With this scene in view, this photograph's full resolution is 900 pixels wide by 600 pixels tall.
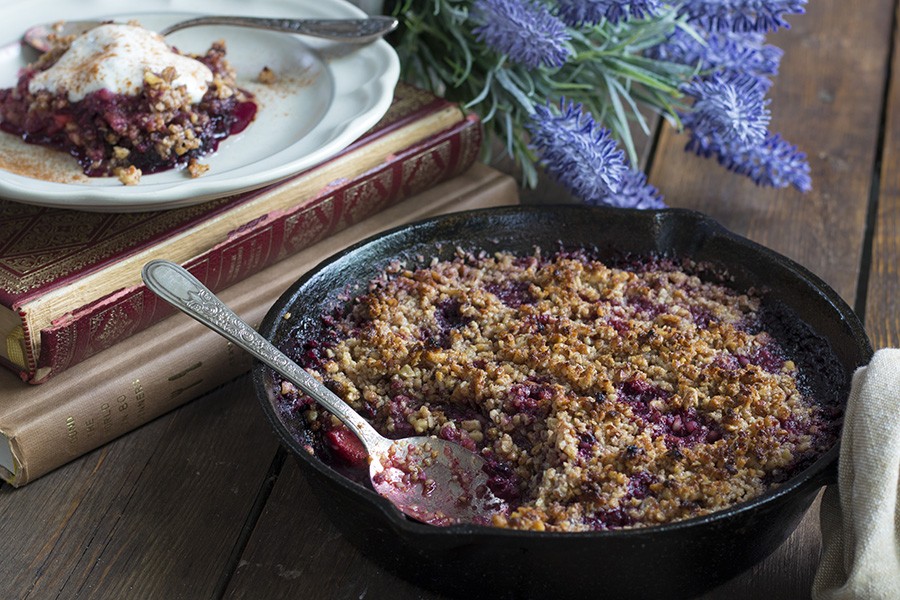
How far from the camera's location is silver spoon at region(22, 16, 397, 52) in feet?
5.70

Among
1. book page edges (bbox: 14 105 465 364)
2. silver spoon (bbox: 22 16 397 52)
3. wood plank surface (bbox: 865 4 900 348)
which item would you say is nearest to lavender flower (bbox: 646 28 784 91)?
wood plank surface (bbox: 865 4 900 348)

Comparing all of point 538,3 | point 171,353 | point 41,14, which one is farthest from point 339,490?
point 41,14

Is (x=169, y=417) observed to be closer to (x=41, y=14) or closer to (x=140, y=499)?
(x=140, y=499)

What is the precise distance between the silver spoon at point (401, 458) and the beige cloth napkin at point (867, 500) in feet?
1.16

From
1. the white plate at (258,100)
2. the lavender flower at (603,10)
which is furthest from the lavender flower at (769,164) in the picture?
the white plate at (258,100)

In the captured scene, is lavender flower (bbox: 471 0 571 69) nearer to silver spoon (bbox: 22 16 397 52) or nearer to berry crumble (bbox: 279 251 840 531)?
silver spoon (bbox: 22 16 397 52)

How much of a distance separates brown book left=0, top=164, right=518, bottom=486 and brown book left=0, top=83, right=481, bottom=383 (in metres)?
0.02

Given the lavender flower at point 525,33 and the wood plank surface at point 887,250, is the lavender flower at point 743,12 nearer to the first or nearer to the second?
the lavender flower at point 525,33

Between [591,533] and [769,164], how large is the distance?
1.06 meters

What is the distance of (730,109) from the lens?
1.78 meters

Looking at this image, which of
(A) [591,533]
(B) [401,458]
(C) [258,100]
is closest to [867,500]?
(A) [591,533]

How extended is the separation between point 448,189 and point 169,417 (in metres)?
0.64

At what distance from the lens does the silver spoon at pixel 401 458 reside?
1190 millimetres

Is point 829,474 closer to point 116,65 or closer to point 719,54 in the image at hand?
point 719,54
